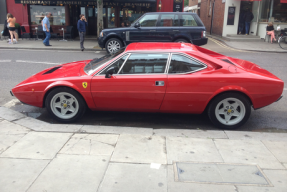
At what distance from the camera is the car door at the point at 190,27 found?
1179cm

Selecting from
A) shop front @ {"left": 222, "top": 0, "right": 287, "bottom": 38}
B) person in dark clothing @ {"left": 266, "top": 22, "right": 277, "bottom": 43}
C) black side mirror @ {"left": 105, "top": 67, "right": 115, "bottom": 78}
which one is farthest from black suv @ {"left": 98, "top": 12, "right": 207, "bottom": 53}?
shop front @ {"left": 222, "top": 0, "right": 287, "bottom": 38}

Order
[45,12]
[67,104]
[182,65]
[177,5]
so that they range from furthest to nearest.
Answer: [45,12], [177,5], [67,104], [182,65]

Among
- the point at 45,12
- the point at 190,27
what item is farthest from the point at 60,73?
the point at 45,12

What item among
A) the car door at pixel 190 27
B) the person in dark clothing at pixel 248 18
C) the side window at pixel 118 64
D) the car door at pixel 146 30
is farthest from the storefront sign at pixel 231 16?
the side window at pixel 118 64

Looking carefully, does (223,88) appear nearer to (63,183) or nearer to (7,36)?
(63,183)

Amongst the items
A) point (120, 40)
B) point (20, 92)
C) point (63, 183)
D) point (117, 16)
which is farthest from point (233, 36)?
point (63, 183)

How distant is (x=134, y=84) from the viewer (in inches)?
176

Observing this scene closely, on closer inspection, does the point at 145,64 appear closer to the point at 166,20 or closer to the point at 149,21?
the point at 149,21

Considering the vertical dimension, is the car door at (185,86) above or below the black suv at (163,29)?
below

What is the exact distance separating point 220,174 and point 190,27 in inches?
379

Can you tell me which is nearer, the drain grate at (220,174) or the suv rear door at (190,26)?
the drain grate at (220,174)

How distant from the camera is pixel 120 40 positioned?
12.1m

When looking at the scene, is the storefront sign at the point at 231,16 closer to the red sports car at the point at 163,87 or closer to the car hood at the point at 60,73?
the red sports car at the point at 163,87

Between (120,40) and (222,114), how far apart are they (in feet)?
27.6
